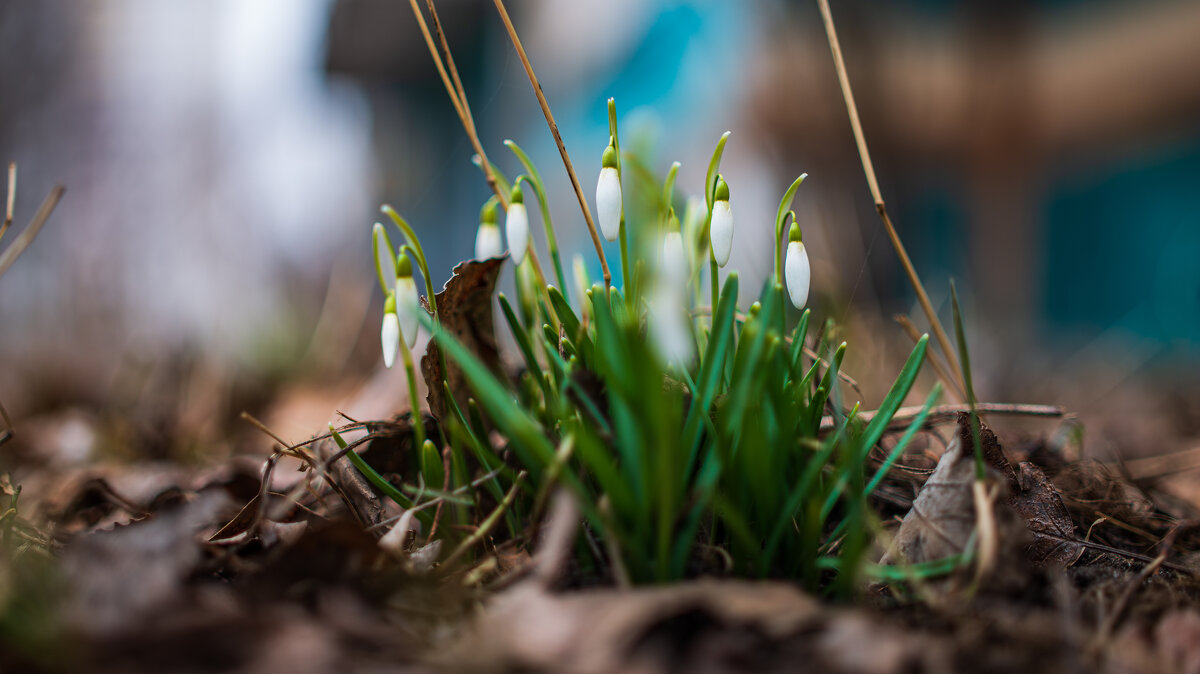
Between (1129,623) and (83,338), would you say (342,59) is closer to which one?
(83,338)

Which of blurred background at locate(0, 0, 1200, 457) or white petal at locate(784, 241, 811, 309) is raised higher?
blurred background at locate(0, 0, 1200, 457)

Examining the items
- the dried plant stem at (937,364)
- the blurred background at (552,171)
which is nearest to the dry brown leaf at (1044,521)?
the dried plant stem at (937,364)

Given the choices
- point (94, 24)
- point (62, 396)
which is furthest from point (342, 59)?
point (62, 396)

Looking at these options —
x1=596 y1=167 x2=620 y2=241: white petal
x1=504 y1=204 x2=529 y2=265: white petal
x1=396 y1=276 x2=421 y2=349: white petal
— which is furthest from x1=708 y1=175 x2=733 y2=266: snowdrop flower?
x1=396 y1=276 x2=421 y2=349: white petal

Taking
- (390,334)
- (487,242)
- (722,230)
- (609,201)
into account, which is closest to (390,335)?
(390,334)

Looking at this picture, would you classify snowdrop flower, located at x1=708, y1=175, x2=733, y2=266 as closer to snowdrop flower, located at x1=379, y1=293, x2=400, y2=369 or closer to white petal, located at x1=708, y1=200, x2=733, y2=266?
white petal, located at x1=708, y1=200, x2=733, y2=266

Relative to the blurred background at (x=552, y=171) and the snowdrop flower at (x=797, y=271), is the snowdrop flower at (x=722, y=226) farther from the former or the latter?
the blurred background at (x=552, y=171)
